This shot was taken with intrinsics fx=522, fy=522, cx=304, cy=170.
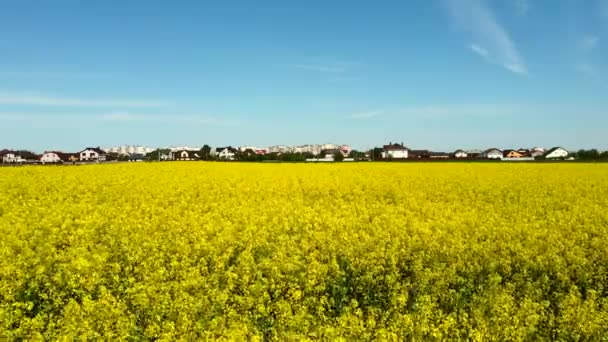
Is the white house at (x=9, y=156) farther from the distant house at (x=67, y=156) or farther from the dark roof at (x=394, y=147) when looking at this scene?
the dark roof at (x=394, y=147)

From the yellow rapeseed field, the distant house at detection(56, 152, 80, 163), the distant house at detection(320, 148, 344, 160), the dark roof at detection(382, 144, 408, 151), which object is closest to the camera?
the yellow rapeseed field

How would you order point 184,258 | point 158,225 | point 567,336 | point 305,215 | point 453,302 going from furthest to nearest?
point 305,215 < point 158,225 < point 184,258 < point 453,302 < point 567,336

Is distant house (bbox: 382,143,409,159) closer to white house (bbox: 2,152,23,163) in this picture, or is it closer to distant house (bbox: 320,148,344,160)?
distant house (bbox: 320,148,344,160)

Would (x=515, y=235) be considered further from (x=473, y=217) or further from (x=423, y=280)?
(x=423, y=280)

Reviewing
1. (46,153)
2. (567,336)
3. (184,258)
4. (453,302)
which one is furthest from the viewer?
(46,153)

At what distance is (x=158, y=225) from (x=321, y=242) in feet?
13.3

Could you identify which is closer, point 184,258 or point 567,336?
point 567,336

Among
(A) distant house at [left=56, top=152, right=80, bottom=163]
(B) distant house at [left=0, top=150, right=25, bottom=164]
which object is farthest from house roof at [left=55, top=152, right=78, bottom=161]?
(B) distant house at [left=0, top=150, right=25, bottom=164]

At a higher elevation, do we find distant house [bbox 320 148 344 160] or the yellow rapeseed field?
distant house [bbox 320 148 344 160]

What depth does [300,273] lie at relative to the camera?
823cm

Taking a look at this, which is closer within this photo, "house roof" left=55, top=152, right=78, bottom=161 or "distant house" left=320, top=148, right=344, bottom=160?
"distant house" left=320, top=148, right=344, bottom=160

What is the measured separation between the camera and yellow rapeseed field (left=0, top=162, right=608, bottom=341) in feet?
20.1

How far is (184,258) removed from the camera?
9.12 metres

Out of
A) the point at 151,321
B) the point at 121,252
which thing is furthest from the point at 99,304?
the point at 121,252
